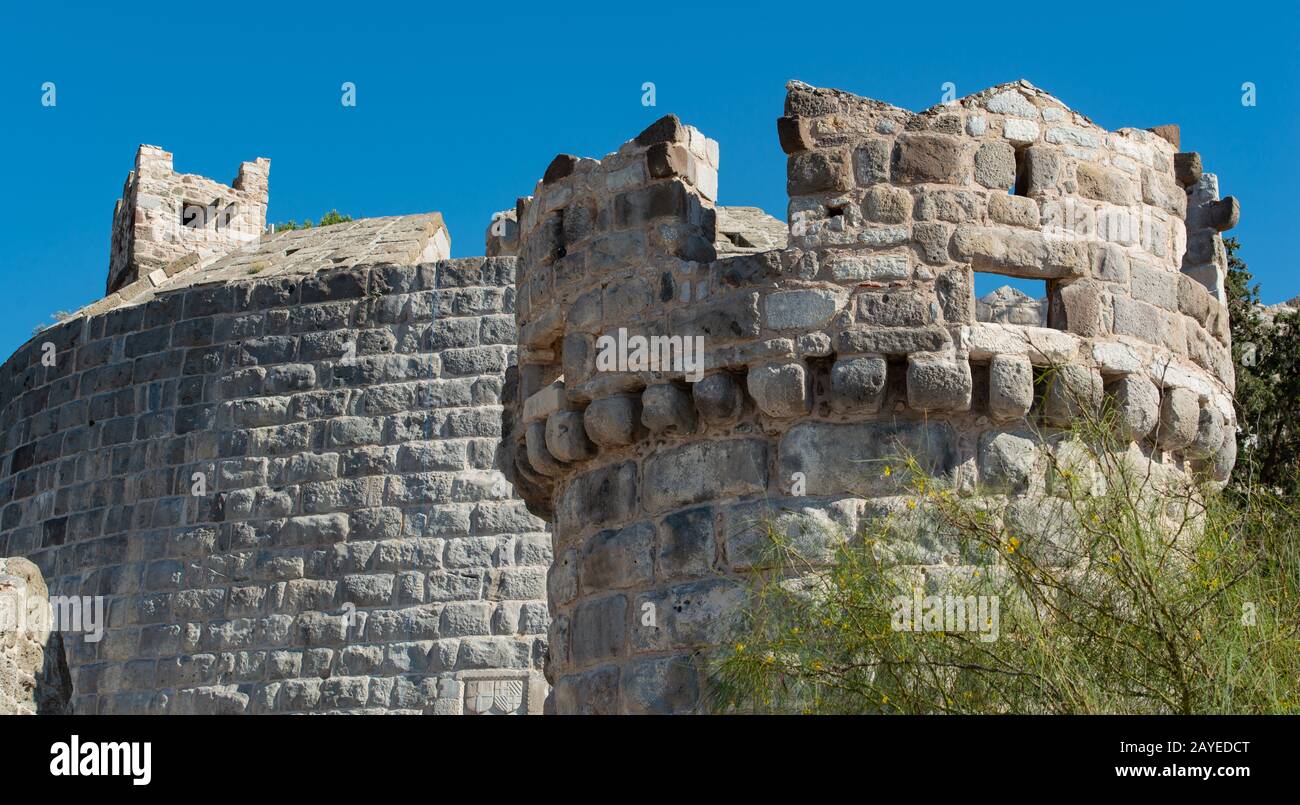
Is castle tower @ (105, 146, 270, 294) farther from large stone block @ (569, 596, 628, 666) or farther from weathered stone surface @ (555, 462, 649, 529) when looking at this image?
large stone block @ (569, 596, 628, 666)

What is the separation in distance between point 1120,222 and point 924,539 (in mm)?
1461

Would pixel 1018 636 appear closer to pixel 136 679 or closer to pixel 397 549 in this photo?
pixel 397 549

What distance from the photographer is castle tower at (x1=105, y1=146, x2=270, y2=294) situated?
Result: 18.2 meters

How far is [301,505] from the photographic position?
37.4 feet

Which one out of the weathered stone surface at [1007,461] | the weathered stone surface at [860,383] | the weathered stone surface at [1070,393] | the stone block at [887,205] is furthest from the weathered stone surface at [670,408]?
the weathered stone surface at [1070,393]

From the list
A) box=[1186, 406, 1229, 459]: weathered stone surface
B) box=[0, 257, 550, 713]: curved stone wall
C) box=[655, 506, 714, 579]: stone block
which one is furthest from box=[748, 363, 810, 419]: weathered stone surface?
box=[0, 257, 550, 713]: curved stone wall

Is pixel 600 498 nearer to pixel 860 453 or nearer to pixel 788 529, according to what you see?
pixel 788 529

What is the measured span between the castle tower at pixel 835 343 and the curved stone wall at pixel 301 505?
4.21 m

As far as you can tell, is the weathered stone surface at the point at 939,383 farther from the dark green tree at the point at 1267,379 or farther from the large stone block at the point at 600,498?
the dark green tree at the point at 1267,379

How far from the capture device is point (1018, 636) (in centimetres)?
498

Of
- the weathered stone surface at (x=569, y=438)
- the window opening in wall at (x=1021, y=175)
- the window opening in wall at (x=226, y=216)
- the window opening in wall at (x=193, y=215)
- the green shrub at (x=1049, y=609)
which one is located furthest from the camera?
the window opening in wall at (x=226, y=216)

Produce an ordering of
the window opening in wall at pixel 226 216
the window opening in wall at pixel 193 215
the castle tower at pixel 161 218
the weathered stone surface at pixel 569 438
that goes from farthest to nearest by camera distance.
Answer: the window opening in wall at pixel 226 216, the window opening in wall at pixel 193 215, the castle tower at pixel 161 218, the weathered stone surface at pixel 569 438

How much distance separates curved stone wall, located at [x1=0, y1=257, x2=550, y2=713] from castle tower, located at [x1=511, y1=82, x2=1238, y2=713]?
421cm

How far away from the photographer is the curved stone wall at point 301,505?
10734 millimetres
